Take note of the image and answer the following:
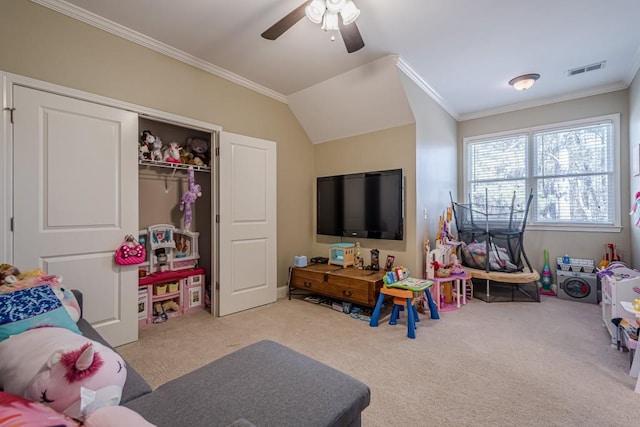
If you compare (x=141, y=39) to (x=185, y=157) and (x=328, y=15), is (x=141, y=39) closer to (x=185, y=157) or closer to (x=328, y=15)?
(x=185, y=157)

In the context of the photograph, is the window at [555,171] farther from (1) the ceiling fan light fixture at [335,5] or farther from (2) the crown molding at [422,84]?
(1) the ceiling fan light fixture at [335,5]

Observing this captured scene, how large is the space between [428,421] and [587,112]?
14.6ft

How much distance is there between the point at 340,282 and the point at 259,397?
2.21 metres

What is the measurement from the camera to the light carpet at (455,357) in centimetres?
159

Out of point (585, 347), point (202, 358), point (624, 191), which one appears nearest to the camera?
point (202, 358)

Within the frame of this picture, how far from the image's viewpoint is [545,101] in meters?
3.95

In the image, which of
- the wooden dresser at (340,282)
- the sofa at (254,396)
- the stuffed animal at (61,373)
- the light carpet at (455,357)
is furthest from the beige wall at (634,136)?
the stuffed animal at (61,373)

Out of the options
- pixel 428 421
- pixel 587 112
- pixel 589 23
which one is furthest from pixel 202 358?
pixel 587 112

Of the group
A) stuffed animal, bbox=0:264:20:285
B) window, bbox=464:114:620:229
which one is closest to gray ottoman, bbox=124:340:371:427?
stuffed animal, bbox=0:264:20:285

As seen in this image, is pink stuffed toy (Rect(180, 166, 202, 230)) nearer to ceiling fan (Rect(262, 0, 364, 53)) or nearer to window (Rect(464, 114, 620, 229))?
ceiling fan (Rect(262, 0, 364, 53))

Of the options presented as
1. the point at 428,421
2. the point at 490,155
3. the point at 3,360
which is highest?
the point at 490,155

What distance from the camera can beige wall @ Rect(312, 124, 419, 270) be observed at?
3.33 metres

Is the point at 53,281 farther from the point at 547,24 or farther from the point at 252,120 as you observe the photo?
the point at 547,24

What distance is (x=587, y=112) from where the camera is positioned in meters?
3.70
